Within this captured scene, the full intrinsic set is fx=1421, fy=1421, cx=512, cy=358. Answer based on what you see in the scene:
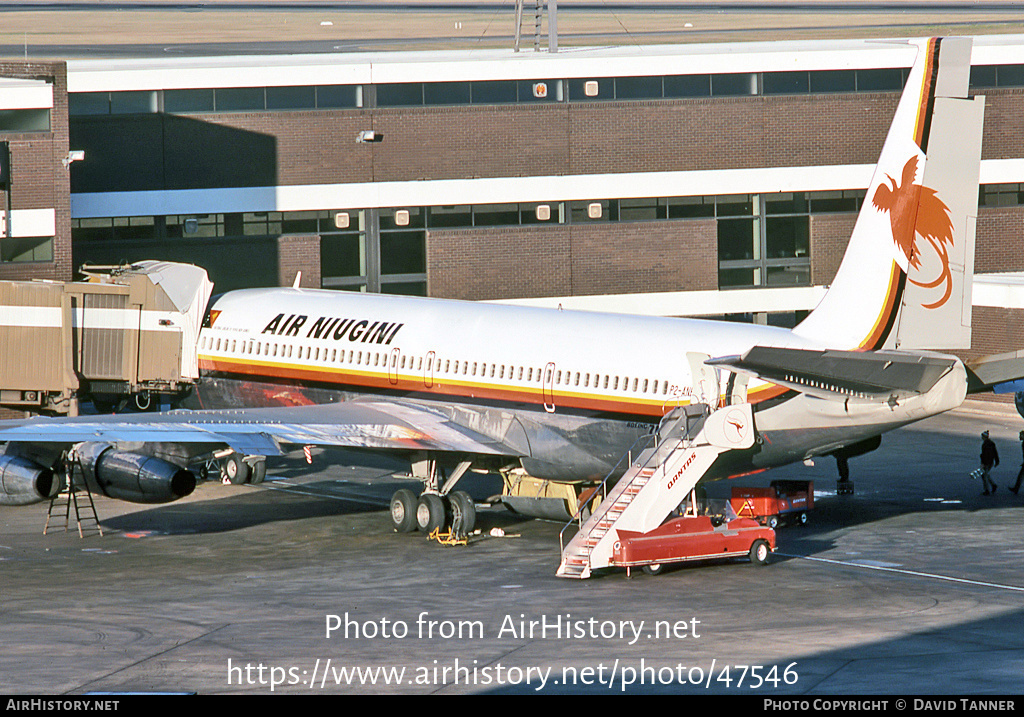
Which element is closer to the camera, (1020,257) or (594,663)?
(594,663)

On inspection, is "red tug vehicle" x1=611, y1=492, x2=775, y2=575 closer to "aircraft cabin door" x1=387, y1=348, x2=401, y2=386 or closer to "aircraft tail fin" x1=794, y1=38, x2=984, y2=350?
"aircraft tail fin" x1=794, y1=38, x2=984, y2=350

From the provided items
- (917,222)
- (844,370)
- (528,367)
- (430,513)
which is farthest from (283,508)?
(917,222)

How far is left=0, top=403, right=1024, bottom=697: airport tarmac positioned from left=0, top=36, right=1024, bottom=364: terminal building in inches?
705

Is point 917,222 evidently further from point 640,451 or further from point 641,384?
point 640,451

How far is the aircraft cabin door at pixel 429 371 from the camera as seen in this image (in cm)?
3609

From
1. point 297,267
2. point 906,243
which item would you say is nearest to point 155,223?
point 297,267

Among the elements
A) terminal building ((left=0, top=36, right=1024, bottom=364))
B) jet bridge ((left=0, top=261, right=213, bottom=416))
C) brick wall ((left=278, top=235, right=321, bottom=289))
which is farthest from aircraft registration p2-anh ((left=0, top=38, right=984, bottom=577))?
terminal building ((left=0, top=36, right=1024, bottom=364))

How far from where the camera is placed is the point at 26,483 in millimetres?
33750

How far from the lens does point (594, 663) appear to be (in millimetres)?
22438

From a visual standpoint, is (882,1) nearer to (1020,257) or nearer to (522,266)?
(1020,257)

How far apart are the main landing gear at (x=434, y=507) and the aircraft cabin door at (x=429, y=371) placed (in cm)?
206

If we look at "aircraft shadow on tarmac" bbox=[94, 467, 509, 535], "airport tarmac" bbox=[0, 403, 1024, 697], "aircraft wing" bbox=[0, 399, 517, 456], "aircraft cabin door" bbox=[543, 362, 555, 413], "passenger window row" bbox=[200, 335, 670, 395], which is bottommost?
"airport tarmac" bbox=[0, 403, 1024, 697]

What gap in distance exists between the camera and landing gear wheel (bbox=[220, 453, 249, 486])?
43.9 m

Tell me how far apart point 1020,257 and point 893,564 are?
111 feet
